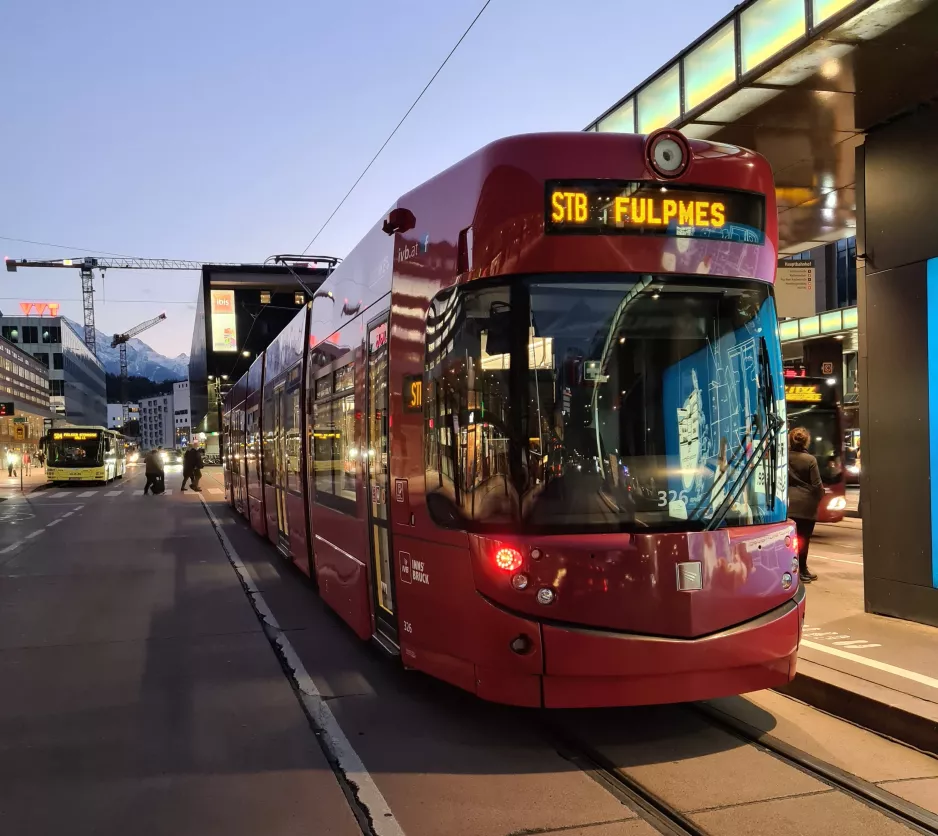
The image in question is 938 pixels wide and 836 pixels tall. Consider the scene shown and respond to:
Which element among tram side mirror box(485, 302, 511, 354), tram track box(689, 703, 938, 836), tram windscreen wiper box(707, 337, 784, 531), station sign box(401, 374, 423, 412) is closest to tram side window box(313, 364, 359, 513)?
station sign box(401, 374, 423, 412)

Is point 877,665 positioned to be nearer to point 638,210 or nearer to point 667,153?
point 638,210

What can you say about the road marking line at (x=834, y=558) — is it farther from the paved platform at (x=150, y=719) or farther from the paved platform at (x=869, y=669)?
the paved platform at (x=150, y=719)

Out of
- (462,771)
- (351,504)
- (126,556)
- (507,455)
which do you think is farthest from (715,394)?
(126,556)

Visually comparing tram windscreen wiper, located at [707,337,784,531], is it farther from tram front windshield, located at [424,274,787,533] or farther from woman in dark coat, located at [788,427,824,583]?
woman in dark coat, located at [788,427,824,583]

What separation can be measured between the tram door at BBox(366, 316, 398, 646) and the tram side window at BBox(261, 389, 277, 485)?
276 inches

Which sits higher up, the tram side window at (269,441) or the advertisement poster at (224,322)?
the advertisement poster at (224,322)

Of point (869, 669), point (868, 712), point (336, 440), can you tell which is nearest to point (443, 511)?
point (868, 712)

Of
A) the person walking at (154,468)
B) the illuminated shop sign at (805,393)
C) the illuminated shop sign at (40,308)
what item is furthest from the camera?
the illuminated shop sign at (40,308)

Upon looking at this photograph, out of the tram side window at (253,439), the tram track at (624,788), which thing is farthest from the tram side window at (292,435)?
the tram track at (624,788)

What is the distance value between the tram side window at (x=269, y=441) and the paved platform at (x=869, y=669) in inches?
316

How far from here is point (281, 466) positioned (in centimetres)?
1269

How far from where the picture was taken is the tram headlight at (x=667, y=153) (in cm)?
523

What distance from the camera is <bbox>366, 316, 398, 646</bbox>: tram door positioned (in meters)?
6.33

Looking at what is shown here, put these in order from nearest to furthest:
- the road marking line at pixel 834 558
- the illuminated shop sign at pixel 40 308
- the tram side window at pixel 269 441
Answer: the road marking line at pixel 834 558 < the tram side window at pixel 269 441 < the illuminated shop sign at pixel 40 308
